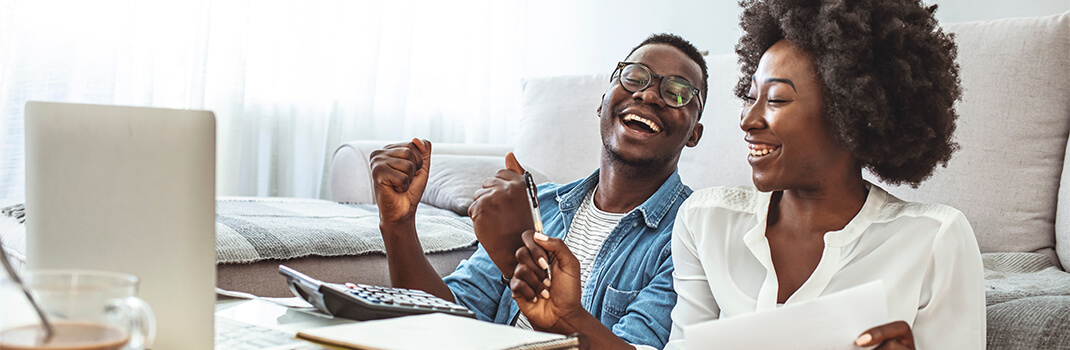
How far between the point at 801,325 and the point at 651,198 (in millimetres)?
546

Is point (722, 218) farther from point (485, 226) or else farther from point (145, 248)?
point (145, 248)

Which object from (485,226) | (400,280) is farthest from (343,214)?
(485,226)

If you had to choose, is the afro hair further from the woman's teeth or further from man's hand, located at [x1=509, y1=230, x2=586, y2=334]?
man's hand, located at [x1=509, y1=230, x2=586, y2=334]

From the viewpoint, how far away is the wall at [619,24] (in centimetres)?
222

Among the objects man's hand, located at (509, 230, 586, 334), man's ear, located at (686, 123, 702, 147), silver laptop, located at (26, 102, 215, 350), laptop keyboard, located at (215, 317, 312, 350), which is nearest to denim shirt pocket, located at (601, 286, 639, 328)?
man's hand, located at (509, 230, 586, 334)

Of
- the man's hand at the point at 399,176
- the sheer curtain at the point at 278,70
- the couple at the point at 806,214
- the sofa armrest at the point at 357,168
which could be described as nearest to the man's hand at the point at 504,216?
the couple at the point at 806,214

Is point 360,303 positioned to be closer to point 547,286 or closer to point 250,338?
point 250,338

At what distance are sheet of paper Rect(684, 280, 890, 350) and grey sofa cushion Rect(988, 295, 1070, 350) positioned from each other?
0.92ft

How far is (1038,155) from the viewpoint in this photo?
1.48 meters

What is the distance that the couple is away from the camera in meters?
0.94

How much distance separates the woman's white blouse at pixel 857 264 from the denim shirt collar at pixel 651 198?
0.11 meters

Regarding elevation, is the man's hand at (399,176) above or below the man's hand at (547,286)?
above

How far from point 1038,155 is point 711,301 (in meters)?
0.80

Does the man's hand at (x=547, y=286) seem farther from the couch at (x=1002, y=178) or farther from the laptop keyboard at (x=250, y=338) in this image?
the couch at (x=1002, y=178)
